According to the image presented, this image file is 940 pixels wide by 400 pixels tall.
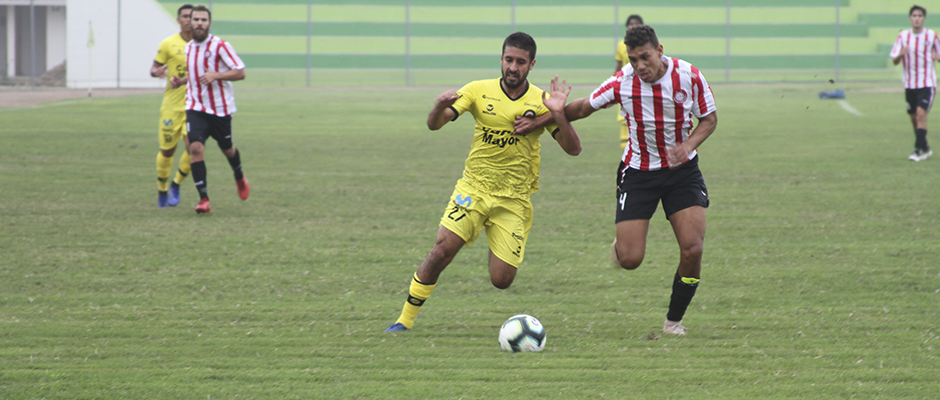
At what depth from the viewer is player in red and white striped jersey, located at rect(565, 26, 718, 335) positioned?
15.9ft

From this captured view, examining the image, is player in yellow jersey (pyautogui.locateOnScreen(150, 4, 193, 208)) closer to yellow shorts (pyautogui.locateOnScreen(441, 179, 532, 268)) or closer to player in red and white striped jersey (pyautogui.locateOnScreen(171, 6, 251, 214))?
player in red and white striped jersey (pyautogui.locateOnScreen(171, 6, 251, 214))

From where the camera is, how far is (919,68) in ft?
40.1

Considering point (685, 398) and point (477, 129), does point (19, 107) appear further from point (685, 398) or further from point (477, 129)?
point (685, 398)

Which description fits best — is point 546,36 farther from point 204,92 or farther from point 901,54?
point 204,92

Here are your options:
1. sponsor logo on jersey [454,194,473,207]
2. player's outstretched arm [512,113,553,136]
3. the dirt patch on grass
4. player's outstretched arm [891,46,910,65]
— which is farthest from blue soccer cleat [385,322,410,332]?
the dirt patch on grass

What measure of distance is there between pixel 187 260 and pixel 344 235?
1517mm

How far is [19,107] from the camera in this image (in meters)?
21.4

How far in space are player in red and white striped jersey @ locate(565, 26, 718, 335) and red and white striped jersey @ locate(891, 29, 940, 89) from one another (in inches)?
343

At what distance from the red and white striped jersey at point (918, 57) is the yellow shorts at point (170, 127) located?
9488mm

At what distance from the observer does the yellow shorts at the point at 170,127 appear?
9.54 m

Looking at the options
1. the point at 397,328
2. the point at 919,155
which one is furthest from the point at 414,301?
the point at 919,155

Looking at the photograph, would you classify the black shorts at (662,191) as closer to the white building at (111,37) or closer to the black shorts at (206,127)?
the black shorts at (206,127)

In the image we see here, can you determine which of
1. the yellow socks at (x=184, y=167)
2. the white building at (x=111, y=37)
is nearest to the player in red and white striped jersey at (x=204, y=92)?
the yellow socks at (x=184, y=167)

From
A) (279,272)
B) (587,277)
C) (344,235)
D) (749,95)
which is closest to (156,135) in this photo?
(344,235)
